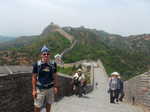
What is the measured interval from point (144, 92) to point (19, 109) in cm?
641

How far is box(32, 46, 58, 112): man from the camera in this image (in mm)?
7004

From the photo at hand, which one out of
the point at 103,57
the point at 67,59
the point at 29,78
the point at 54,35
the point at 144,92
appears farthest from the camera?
the point at 54,35

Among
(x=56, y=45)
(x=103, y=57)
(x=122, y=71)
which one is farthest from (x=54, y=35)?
(x=122, y=71)

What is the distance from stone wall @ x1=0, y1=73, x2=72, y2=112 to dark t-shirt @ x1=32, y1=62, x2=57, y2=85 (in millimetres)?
657

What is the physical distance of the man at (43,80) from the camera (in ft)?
23.0

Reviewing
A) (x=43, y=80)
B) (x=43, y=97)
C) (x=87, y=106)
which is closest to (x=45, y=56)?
(x=43, y=80)

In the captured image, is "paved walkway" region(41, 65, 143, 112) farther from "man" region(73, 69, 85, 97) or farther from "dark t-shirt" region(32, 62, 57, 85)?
"dark t-shirt" region(32, 62, 57, 85)

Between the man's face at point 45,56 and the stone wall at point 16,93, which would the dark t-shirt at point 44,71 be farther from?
the stone wall at point 16,93

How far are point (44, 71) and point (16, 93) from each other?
1246mm

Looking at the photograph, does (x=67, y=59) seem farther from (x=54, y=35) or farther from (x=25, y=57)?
(x=54, y=35)

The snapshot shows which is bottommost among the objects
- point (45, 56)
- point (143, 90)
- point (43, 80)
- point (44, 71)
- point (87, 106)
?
point (87, 106)

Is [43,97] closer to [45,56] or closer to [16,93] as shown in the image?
[45,56]

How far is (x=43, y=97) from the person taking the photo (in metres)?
7.12

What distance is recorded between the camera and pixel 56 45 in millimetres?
101812
